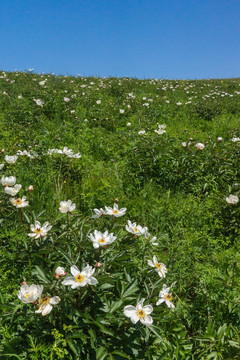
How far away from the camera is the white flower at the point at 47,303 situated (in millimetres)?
1286

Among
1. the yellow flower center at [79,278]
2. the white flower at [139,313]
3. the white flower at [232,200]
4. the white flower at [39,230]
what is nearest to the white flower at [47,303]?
the yellow flower center at [79,278]

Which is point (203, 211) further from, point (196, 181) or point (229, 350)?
point (229, 350)

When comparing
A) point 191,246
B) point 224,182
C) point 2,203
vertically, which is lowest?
point 191,246

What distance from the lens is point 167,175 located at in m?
3.46

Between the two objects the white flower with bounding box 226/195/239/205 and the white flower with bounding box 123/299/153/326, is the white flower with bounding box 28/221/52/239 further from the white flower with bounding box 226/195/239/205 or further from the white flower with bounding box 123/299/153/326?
the white flower with bounding box 226/195/239/205

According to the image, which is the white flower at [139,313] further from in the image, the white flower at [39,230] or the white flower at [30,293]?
the white flower at [39,230]

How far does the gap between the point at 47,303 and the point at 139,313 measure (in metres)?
0.45

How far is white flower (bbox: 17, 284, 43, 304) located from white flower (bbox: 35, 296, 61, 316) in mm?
57

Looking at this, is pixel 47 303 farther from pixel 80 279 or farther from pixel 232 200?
pixel 232 200

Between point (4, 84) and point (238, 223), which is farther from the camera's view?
point (4, 84)

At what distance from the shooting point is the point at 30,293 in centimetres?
132

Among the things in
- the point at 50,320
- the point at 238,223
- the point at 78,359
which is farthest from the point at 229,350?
the point at 238,223

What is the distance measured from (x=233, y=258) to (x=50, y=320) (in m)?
1.60

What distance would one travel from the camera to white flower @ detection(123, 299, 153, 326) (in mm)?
1300
